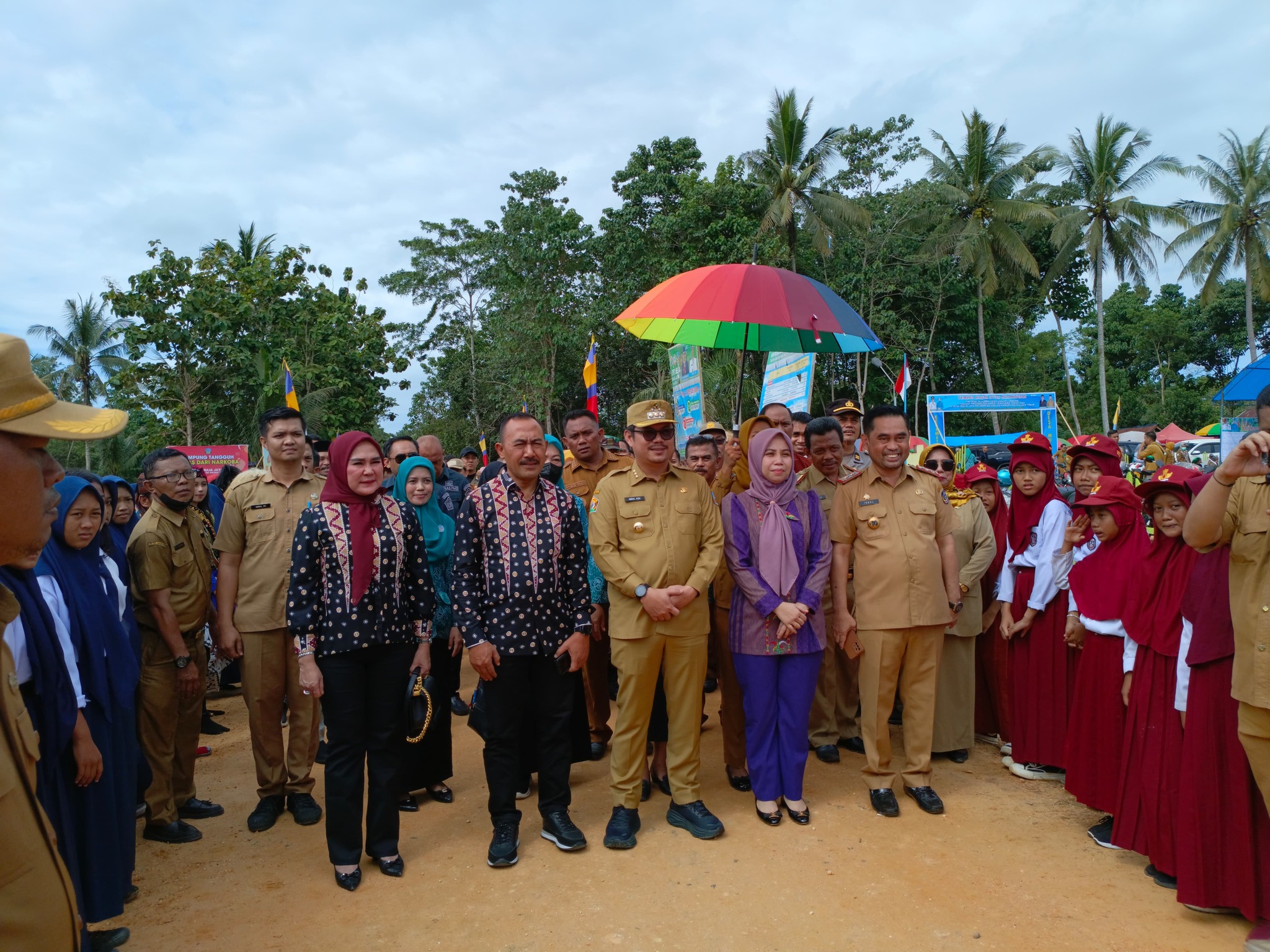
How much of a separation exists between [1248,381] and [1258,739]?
11974mm

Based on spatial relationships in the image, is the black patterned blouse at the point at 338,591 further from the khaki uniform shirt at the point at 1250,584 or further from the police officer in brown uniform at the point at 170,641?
the khaki uniform shirt at the point at 1250,584

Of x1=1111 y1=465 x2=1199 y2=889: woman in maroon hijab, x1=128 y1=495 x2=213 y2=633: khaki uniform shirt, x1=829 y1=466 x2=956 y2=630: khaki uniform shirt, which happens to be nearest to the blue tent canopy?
x1=829 y1=466 x2=956 y2=630: khaki uniform shirt

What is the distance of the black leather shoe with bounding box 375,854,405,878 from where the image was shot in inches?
144

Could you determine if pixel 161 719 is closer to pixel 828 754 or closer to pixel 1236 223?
pixel 828 754

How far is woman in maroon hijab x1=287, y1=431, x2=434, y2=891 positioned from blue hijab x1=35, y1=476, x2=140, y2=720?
70cm

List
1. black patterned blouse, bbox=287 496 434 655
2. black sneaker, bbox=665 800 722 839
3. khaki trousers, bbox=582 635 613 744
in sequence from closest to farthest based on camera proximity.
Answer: black patterned blouse, bbox=287 496 434 655 < black sneaker, bbox=665 800 722 839 < khaki trousers, bbox=582 635 613 744

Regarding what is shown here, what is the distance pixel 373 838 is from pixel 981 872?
2757 millimetres

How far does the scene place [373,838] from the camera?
3.71m

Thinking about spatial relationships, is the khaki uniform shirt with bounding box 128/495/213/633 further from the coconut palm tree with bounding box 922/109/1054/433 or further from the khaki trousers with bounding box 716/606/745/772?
the coconut palm tree with bounding box 922/109/1054/433

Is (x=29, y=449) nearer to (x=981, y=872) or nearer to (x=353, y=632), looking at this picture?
(x=353, y=632)

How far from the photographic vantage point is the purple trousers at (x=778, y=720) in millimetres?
4172

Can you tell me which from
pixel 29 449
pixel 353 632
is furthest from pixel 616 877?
pixel 29 449

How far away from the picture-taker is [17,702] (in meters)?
1.61

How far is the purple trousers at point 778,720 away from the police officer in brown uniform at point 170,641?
2894 mm
